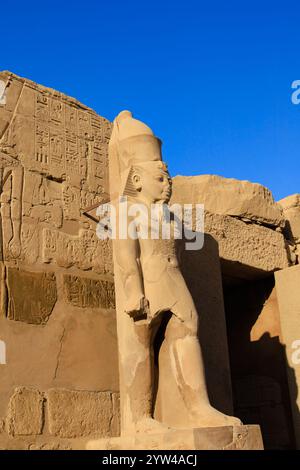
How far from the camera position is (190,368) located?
386cm

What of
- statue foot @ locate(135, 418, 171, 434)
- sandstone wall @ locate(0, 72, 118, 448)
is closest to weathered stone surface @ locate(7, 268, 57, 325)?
sandstone wall @ locate(0, 72, 118, 448)

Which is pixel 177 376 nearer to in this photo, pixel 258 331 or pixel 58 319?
pixel 58 319

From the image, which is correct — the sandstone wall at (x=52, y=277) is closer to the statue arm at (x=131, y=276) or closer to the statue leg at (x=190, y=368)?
the statue arm at (x=131, y=276)

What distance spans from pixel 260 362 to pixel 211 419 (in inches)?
101

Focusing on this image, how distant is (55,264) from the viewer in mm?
4629

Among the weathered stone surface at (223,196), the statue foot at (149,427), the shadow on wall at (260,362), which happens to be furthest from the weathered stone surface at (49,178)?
the shadow on wall at (260,362)

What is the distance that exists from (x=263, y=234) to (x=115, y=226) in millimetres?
2493

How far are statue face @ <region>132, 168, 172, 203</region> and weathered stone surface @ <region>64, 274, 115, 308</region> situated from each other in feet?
2.90

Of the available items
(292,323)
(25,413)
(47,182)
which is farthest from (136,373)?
(292,323)

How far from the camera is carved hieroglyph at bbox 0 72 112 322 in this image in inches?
177

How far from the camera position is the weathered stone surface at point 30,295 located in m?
4.29

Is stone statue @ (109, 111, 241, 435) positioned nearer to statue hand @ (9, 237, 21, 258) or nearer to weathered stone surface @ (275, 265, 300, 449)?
statue hand @ (9, 237, 21, 258)

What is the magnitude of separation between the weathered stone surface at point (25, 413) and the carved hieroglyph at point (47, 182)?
0.49 metres
